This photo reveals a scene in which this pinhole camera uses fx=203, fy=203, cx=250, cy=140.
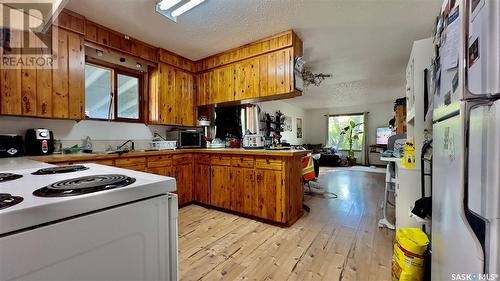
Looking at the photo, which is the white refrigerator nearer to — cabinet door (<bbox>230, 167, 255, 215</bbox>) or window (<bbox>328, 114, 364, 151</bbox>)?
cabinet door (<bbox>230, 167, 255, 215</bbox>)

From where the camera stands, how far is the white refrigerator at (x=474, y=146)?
1.84 feet

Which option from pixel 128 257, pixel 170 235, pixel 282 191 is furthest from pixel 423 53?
pixel 128 257

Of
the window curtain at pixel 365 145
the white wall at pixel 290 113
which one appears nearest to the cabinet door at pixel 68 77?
the white wall at pixel 290 113

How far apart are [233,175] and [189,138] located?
3.85 feet

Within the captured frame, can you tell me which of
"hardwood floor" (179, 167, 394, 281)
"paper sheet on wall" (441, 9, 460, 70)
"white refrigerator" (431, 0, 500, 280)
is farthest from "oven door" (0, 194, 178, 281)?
"paper sheet on wall" (441, 9, 460, 70)

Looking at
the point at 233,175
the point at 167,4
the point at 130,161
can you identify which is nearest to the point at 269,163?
the point at 233,175

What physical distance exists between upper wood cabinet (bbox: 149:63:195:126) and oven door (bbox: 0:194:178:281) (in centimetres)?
277

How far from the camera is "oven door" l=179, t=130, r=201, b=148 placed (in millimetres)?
3458

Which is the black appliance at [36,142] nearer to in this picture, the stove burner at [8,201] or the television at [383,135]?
the stove burner at [8,201]

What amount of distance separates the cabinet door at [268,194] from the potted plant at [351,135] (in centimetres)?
658

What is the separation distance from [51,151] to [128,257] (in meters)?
2.52

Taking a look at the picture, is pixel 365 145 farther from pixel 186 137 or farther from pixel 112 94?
pixel 112 94

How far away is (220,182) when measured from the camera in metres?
3.07

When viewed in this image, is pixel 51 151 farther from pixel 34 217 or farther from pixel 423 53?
pixel 423 53
